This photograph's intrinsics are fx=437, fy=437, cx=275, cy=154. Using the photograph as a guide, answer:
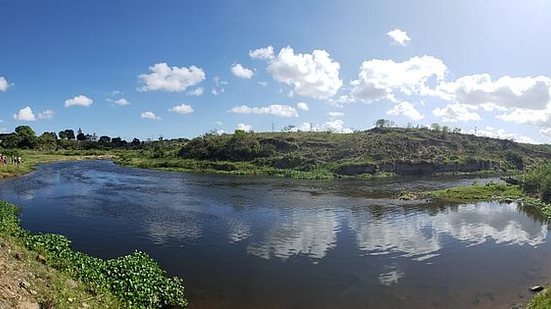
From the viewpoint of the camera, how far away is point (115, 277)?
62.2ft

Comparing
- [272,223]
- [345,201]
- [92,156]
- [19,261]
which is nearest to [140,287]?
[19,261]

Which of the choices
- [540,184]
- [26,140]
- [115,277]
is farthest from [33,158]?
[540,184]

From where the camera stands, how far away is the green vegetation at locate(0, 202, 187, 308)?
17500 millimetres

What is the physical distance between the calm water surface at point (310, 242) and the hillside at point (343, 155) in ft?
112

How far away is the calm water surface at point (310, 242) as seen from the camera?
70.7 ft

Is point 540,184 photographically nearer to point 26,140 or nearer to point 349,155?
point 349,155

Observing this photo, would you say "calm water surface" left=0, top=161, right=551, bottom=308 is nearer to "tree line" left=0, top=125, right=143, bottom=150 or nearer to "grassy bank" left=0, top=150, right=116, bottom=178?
"grassy bank" left=0, top=150, right=116, bottom=178

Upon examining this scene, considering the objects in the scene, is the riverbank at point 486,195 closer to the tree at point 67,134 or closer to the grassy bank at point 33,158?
the grassy bank at point 33,158

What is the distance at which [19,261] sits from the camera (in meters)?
16.5

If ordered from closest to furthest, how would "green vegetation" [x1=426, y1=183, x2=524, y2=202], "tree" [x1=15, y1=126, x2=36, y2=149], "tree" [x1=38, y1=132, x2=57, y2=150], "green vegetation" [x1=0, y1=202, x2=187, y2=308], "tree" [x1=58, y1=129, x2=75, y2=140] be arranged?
"green vegetation" [x1=0, y1=202, x2=187, y2=308]
"green vegetation" [x1=426, y1=183, x2=524, y2=202]
"tree" [x1=15, y1=126, x2=36, y2=149]
"tree" [x1=38, y1=132, x2=57, y2=150]
"tree" [x1=58, y1=129, x2=75, y2=140]

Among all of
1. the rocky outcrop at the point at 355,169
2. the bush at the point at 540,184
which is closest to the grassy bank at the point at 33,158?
the rocky outcrop at the point at 355,169

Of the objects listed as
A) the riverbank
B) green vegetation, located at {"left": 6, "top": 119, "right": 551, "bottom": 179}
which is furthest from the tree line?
the riverbank

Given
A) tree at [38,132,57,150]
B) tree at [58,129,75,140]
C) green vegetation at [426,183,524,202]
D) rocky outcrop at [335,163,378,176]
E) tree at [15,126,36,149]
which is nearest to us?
green vegetation at [426,183,524,202]

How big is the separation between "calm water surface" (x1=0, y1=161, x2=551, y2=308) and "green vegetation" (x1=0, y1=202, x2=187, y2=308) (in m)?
1.52
